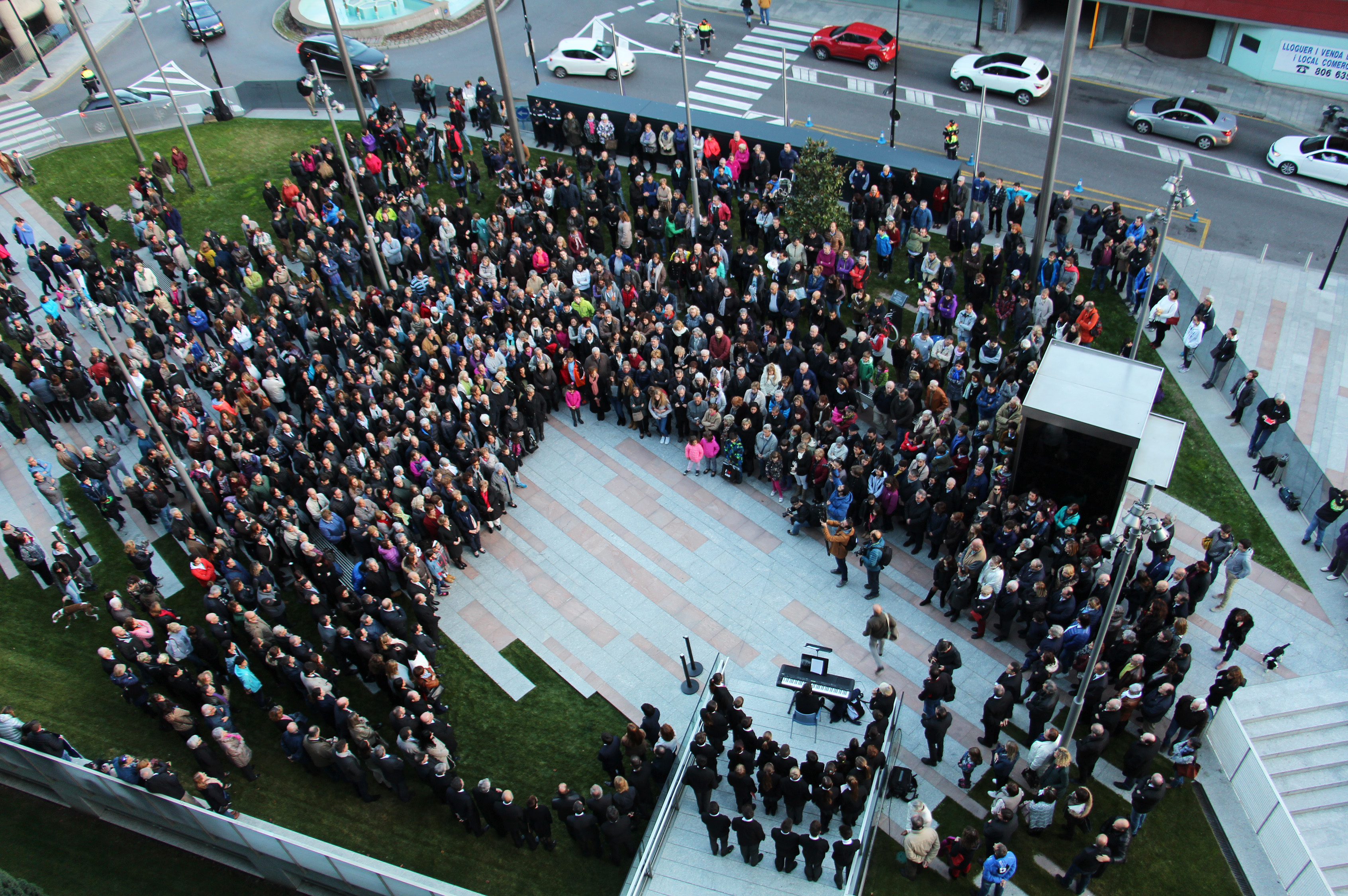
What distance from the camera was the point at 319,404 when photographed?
66.5 ft

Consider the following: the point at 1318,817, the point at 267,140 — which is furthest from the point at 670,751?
the point at 267,140

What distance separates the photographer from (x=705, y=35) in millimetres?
36281

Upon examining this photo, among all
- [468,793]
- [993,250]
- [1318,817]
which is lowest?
[1318,817]

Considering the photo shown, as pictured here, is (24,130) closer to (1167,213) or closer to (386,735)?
(386,735)

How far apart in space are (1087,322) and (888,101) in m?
15.5

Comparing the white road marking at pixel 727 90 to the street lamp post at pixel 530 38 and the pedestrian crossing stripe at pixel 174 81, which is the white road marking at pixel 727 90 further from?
the pedestrian crossing stripe at pixel 174 81

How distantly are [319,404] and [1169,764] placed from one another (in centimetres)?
1671

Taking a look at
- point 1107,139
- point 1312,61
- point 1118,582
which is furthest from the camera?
point 1312,61

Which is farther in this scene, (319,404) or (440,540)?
(319,404)

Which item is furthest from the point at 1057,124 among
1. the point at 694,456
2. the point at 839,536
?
the point at 694,456

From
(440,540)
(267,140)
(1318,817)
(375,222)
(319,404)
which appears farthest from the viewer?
(267,140)

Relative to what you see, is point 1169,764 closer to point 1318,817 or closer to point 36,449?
point 1318,817

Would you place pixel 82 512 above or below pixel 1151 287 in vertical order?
below

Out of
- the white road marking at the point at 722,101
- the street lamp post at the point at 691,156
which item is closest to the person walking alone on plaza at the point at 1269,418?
the street lamp post at the point at 691,156
